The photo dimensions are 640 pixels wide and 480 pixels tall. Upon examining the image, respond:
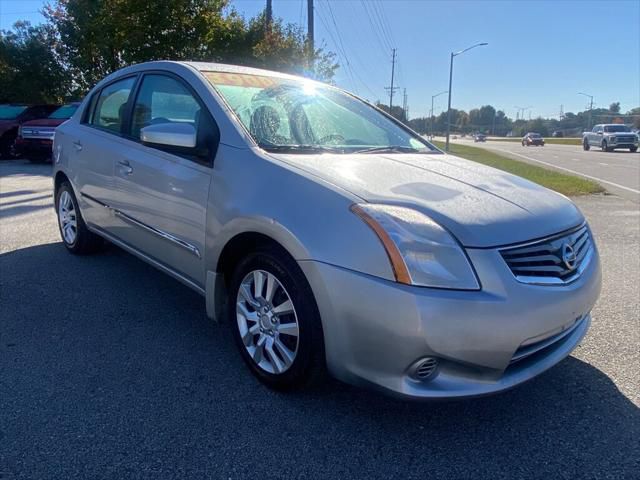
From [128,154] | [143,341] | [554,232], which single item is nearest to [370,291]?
[554,232]

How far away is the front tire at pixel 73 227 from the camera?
4.83 m

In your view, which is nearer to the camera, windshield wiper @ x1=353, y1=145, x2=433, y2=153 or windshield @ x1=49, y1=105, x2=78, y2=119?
windshield wiper @ x1=353, y1=145, x2=433, y2=153

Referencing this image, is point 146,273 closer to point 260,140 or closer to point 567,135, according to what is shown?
point 260,140

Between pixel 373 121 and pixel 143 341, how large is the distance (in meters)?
2.21

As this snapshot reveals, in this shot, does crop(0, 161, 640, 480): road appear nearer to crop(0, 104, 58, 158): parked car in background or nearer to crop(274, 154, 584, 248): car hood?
crop(274, 154, 584, 248): car hood

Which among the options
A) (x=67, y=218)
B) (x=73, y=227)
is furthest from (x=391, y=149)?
(x=67, y=218)

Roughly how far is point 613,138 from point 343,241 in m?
37.9

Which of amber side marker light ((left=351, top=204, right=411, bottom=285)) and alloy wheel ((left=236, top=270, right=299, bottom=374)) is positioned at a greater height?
amber side marker light ((left=351, top=204, right=411, bottom=285))

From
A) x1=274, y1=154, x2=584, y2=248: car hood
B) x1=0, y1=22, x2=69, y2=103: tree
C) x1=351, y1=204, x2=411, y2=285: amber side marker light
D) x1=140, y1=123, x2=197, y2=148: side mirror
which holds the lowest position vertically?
x1=351, y1=204, x2=411, y2=285: amber side marker light

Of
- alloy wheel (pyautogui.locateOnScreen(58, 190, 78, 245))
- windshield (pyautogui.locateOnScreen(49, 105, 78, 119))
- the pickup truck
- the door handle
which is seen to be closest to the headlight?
the door handle

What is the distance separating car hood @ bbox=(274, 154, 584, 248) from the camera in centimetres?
226

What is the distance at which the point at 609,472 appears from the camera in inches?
84.4

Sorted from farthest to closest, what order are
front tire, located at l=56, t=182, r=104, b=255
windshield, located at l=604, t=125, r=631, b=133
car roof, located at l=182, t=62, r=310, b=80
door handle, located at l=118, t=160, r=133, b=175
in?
windshield, located at l=604, t=125, r=631, b=133
front tire, located at l=56, t=182, r=104, b=255
door handle, located at l=118, t=160, r=133, b=175
car roof, located at l=182, t=62, r=310, b=80

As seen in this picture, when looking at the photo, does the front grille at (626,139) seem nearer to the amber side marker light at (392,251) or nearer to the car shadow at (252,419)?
the car shadow at (252,419)
